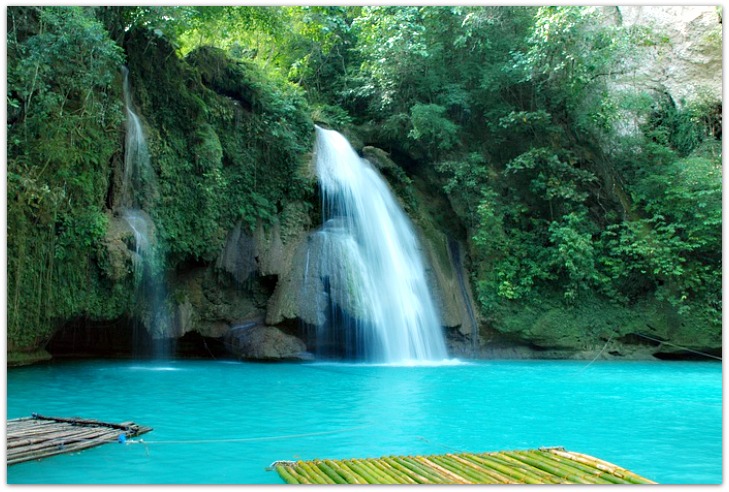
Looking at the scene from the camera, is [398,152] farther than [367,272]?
Yes

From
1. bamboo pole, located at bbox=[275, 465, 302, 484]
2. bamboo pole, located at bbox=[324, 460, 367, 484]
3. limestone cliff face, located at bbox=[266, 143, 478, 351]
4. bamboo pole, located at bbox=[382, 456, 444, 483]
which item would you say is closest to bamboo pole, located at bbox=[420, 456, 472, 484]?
bamboo pole, located at bbox=[382, 456, 444, 483]

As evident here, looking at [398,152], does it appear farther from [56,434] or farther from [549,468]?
[549,468]

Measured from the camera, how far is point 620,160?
55.5ft

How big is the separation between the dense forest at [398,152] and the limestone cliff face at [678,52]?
0.19m

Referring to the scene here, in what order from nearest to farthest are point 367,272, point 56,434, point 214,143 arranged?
point 56,434
point 214,143
point 367,272

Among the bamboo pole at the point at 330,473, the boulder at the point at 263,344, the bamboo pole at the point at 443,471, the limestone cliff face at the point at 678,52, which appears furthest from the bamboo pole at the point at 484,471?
the limestone cliff face at the point at 678,52

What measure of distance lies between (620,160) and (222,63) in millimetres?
10461

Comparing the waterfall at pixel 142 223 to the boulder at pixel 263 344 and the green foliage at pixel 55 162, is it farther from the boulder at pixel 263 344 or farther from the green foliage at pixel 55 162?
the boulder at pixel 263 344

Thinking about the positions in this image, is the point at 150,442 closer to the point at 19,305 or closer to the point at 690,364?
the point at 19,305

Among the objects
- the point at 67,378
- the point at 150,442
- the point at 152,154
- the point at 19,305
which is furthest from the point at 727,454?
the point at 152,154

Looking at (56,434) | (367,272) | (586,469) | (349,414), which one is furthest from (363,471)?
(367,272)

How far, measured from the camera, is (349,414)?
722 cm

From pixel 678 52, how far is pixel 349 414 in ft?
57.2

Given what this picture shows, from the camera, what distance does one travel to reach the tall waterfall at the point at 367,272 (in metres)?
13.0
